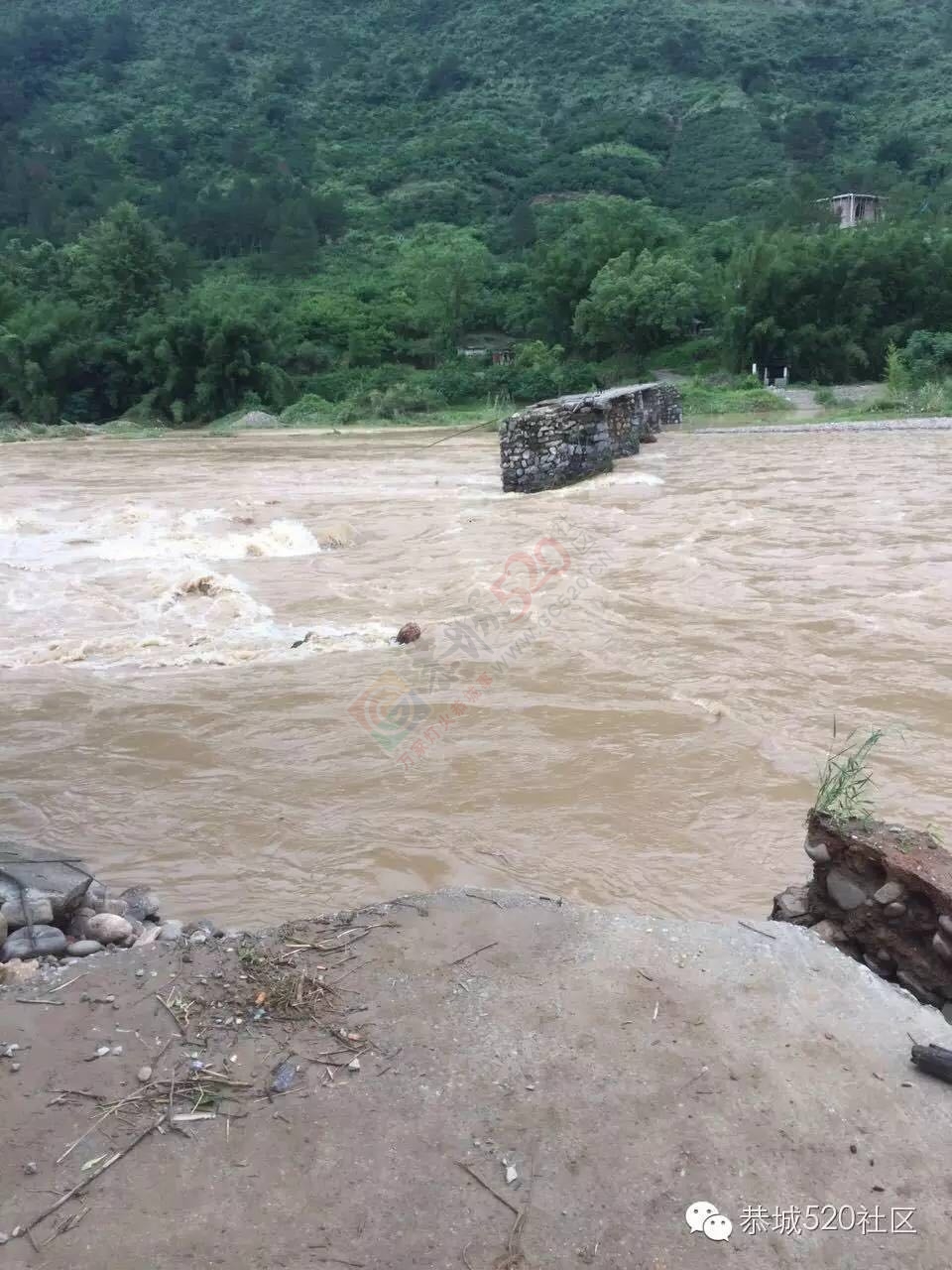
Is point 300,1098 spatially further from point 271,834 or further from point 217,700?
point 217,700

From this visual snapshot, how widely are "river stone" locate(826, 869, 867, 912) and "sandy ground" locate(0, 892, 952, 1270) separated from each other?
239 millimetres

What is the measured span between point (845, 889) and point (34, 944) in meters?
2.88

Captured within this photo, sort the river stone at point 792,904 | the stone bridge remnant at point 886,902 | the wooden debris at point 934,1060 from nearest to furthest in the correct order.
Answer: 1. the wooden debris at point 934,1060
2. the stone bridge remnant at point 886,902
3. the river stone at point 792,904

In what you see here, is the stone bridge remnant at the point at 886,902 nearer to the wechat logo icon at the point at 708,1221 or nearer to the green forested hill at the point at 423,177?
the wechat logo icon at the point at 708,1221

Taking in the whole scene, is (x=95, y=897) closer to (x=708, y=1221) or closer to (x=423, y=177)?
(x=708, y=1221)

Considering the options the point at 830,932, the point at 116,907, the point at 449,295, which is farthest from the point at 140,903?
the point at 449,295

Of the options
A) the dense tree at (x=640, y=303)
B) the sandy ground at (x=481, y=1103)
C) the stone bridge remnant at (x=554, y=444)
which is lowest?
the sandy ground at (x=481, y=1103)

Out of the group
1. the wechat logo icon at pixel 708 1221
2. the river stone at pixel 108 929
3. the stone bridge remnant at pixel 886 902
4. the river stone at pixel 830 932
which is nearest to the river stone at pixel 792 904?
the stone bridge remnant at pixel 886 902

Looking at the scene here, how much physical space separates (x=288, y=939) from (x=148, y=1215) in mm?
1201

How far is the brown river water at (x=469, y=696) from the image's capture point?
488 cm

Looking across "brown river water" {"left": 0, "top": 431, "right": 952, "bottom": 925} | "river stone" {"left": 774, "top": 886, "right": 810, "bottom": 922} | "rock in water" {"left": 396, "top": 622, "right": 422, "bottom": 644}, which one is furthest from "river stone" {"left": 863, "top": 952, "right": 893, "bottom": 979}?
"rock in water" {"left": 396, "top": 622, "right": 422, "bottom": 644}

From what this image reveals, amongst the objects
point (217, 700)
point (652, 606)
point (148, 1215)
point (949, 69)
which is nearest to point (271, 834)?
point (217, 700)

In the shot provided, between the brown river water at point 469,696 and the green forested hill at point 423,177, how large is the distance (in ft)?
92.0

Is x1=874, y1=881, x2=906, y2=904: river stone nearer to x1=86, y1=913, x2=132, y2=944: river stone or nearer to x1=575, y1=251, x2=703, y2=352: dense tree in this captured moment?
x1=86, y1=913, x2=132, y2=944: river stone
